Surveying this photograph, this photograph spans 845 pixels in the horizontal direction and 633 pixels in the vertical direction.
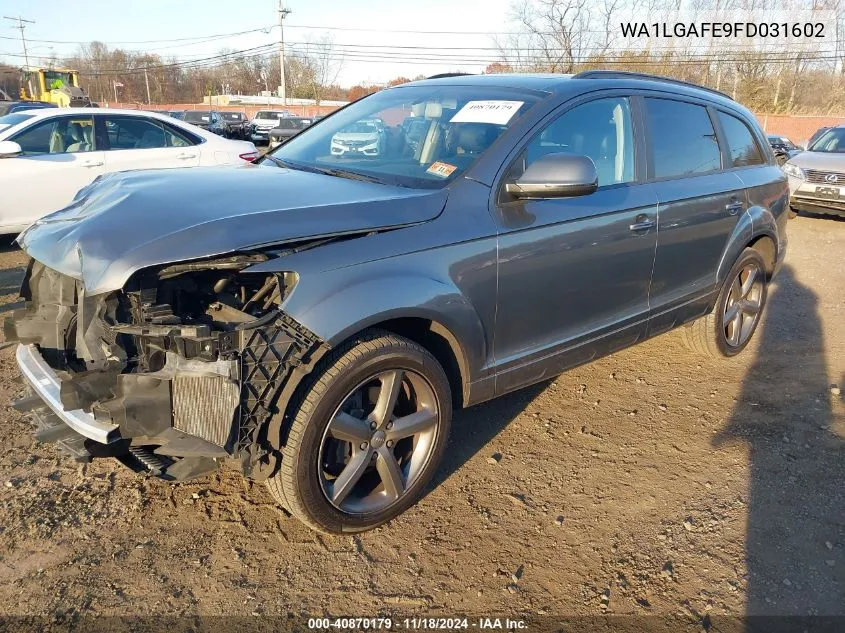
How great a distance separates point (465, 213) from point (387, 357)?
726mm

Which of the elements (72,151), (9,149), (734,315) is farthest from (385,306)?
(72,151)

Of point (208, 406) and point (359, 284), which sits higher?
point (359, 284)

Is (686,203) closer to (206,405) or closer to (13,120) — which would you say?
(206,405)

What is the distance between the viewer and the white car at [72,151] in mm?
6969

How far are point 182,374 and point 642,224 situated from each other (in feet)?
8.31

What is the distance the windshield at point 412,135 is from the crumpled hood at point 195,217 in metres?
0.26

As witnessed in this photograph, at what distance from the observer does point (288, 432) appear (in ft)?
7.78

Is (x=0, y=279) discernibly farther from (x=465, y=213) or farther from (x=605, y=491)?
(x=605, y=491)

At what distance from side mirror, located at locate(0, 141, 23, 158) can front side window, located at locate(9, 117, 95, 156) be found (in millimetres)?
439

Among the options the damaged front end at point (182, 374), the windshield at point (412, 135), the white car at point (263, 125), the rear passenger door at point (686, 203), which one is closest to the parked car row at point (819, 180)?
the rear passenger door at point (686, 203)

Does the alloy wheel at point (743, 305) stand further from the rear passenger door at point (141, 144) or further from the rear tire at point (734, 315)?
the rear passenger door at point (141, 144)

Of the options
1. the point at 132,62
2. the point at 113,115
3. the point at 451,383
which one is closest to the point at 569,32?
the point at 113,115

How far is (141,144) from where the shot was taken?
7.82 meters

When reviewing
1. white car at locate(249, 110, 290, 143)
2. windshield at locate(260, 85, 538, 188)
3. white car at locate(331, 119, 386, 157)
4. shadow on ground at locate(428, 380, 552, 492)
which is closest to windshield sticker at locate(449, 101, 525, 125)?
windshield at locate(260, 85, 538, 188)
